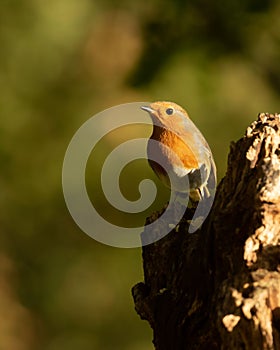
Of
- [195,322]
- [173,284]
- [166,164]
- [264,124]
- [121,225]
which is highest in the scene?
[121,225]

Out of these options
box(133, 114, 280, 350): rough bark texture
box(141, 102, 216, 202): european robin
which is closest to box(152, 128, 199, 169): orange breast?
box(141, 102, 216, 202): european robin

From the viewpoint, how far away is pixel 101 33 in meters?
4.85

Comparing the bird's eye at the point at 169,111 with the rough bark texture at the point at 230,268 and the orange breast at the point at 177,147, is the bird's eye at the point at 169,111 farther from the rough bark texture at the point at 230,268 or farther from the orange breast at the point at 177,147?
the rough bark texture at the point at 230,268

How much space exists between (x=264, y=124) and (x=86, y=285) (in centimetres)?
240

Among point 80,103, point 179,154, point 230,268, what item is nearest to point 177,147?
point 179,154

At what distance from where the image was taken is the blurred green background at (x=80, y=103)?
455 centimetres

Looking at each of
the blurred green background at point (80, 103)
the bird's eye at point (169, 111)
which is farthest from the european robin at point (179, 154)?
the blurred green background at point (80, 103)

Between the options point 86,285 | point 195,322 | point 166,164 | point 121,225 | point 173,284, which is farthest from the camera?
point 86,285

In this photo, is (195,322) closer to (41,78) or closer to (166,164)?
(166,164)

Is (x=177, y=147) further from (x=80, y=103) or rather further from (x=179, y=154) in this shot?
(x=80, y=103)

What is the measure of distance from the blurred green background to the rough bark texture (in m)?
1.97

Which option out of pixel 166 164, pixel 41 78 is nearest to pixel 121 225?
pixel 41 78

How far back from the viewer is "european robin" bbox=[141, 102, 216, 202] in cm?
288

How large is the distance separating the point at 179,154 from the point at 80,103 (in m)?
1.78
